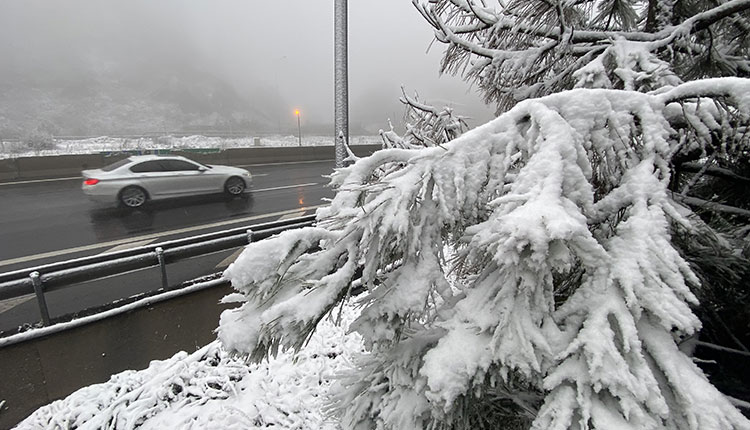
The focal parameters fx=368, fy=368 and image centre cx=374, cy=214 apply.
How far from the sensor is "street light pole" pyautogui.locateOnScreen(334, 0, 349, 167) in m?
6.00

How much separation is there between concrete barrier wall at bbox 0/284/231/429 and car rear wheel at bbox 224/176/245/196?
8181mm

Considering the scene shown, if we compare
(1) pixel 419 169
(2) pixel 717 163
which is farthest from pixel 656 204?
(2) pixel 717 163

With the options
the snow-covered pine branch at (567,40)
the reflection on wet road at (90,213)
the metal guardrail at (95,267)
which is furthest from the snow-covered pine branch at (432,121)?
the reflection on wet road at (90,213)

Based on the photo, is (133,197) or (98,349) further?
(133,197)

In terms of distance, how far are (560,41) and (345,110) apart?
4248 mm

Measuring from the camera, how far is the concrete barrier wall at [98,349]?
430cm

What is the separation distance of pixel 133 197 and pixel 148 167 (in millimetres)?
1048

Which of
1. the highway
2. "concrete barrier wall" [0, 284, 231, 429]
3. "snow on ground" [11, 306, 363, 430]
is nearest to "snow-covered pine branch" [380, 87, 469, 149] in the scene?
"snow on ground" [11, 306, 363, 430]

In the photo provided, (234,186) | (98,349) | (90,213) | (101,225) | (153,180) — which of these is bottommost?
(98,349)

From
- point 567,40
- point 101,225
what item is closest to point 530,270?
point 567,40

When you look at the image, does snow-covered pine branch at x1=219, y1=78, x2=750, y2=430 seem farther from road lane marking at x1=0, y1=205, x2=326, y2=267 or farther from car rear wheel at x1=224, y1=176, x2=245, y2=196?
car rear wheel at x1=224, y1=176, x2=245, y2=196

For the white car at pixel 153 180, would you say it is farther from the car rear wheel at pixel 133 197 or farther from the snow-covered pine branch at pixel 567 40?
the snow-covered pine branch at pixel 567 40

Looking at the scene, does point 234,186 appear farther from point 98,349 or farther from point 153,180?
point 98,349

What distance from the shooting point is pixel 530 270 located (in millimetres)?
1124
